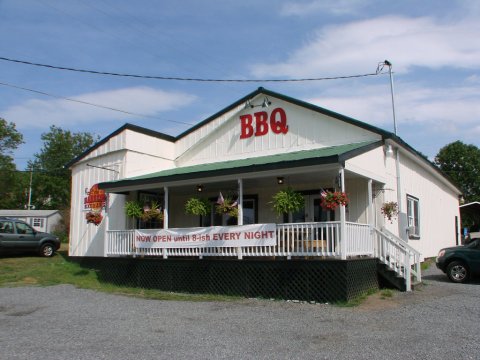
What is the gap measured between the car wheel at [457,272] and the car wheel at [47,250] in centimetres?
1567

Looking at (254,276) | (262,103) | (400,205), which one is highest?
(262,103)

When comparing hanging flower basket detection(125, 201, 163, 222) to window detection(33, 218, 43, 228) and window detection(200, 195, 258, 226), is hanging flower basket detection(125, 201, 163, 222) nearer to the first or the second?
window detection(200, 195, 258, 226)

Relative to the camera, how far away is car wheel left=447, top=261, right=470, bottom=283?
14031mm

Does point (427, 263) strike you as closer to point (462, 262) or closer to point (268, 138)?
point (462, 262)

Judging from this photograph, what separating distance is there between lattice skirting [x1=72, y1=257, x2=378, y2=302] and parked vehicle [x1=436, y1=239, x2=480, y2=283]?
306 centimetres

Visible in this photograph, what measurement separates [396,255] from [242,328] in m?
6.37

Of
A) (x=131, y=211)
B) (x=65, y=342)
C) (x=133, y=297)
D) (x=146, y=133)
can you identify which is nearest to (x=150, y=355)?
(x=65, y=342)

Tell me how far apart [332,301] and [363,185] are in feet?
15.1

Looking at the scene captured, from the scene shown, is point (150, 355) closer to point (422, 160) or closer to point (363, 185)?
point (363, 185)

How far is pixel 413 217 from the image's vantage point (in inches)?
Result: 685

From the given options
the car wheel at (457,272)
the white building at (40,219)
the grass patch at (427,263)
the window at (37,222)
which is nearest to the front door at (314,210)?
the car wheel at (457,272)

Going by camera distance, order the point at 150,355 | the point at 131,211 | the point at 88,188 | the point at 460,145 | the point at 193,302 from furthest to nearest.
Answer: the point at 460,145
the point at 88,188
the point at 131,211
the point at 193,302
the point at 150,355

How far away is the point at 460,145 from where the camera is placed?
55875 millimetres

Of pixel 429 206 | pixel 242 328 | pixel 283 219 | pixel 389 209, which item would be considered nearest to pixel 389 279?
pixel 389 209
